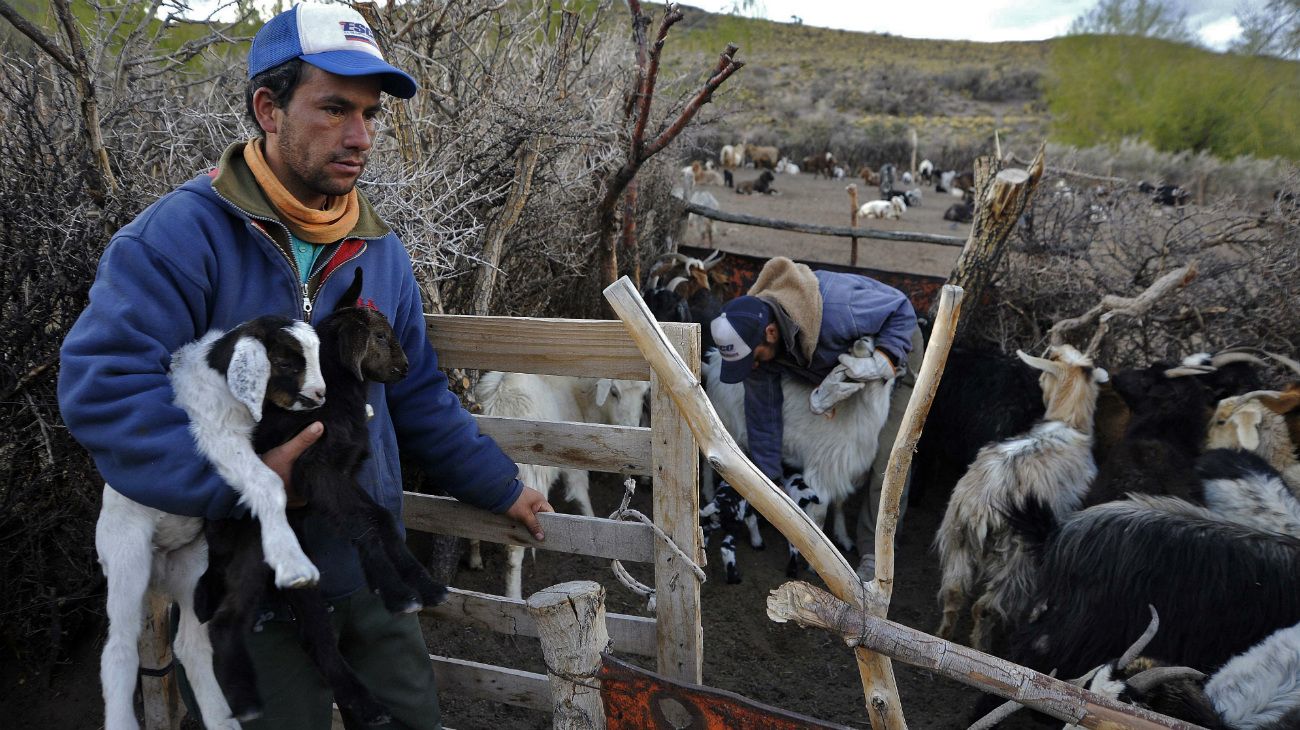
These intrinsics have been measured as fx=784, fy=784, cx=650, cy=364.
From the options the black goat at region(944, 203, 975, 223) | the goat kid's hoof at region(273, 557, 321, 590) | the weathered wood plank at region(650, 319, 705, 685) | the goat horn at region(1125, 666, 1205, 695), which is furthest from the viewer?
the black goat at region(944, 203, 975, 223)

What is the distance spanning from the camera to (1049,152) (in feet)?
76.9

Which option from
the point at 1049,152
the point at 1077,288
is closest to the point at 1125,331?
the point at 1077,288

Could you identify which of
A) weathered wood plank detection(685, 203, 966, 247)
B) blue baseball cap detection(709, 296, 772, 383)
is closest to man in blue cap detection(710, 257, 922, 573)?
blue baseball cap detection(709, 296, 772, 383)

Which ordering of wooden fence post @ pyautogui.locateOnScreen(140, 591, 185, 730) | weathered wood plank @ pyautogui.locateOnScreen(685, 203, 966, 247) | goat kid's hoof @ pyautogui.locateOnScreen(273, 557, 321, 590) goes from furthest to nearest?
weathered wood plank @ pyautogui.locateOnScreen(685, 203, 966, 247), wooden fence post @ pyautogui.locateOnScreen(140, 591, 185, 730), goat kid's hoof @ pyautogui.locateOnScreen(273, 557, 321, 590)

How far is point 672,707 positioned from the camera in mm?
1938

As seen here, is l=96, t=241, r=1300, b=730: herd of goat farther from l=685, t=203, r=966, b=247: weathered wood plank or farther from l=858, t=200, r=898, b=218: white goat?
l=858, t=200, r=898, b=218: white goat

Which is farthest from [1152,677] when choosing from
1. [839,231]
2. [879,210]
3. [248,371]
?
[879,210]

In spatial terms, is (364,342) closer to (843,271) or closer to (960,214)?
(843,271)

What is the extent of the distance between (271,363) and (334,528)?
43 cm

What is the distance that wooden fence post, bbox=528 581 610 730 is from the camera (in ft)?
6.51

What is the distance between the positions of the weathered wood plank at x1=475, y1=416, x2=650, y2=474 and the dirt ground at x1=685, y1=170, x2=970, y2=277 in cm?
771

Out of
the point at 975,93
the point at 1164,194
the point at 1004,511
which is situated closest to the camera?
the point at 1004,511

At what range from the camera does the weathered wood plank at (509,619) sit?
264 cm

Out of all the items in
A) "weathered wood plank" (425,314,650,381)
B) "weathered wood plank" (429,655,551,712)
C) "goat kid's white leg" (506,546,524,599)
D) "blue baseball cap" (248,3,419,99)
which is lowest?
"goat kid's white leg" (506,546,524,599)
